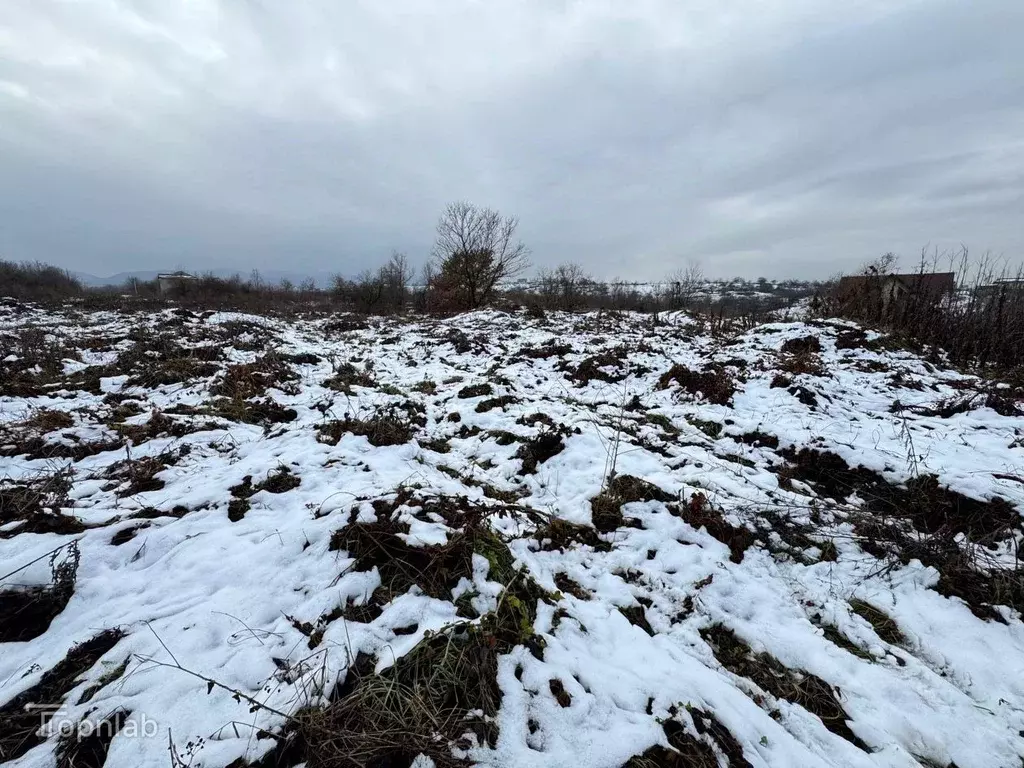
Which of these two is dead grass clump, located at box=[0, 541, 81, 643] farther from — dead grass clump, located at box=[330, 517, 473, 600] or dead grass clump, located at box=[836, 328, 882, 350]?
dead grass clump, located at box=[836, 328, 882, 350]

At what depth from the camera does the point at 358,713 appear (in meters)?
1.77

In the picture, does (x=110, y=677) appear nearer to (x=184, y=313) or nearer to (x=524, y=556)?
(x=524, y=556)

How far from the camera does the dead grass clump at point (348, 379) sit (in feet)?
23.6

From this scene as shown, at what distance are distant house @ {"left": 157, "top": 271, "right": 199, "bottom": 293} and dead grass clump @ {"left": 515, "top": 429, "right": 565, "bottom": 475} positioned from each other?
44.1m

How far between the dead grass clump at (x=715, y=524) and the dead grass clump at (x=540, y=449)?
5.00ft

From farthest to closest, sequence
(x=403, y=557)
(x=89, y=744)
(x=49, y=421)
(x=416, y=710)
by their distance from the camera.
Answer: (x=49, y=421) → (x=403, y=557) → (x=416, y=710) → (x=89, y=744)

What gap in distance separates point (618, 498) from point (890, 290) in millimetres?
13983

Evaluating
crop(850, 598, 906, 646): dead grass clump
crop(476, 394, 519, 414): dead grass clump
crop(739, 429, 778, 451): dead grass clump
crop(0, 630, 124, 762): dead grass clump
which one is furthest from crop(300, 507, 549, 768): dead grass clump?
crop(739, 429, 778, 451): dead grass clump

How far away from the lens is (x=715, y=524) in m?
3.39

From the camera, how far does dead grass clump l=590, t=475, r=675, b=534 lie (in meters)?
3.58

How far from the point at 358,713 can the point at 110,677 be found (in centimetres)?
128

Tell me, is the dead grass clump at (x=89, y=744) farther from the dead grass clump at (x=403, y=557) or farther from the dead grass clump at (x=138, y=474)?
the dead grass clump at (x=138, y=474)

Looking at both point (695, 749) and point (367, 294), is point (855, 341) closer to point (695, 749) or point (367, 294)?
point (695, 749)

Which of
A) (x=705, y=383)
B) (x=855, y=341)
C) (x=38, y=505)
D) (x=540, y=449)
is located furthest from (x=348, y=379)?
(x=855, y=341)
